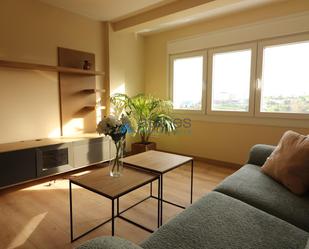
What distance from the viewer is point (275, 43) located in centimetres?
310

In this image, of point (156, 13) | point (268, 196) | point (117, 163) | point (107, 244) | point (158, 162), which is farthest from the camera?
point (156, 13)

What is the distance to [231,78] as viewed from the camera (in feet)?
11.8

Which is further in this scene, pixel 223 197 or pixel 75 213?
pixel 75 213

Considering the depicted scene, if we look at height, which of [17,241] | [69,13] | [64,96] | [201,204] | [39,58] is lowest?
[17,241]

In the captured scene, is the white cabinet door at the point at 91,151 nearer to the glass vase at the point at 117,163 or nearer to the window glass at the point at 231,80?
the glass vase at the point at 117,163

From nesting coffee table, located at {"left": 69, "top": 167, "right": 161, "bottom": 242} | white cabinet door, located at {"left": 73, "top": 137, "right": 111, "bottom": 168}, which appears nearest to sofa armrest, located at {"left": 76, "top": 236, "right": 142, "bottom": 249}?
nesting coffee table, located at {"left": 69, "top": 167, "right": 161, "bottom": 242}

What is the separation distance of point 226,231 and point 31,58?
315 cm

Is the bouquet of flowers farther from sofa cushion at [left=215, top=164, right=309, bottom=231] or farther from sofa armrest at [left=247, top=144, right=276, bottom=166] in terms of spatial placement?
sofa armrest at [left=247, top=144, right=276, bottom=166]

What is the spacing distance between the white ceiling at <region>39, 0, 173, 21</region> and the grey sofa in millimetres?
2717

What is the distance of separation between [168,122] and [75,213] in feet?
6.95

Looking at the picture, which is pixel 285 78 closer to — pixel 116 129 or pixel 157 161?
pixel 157 161

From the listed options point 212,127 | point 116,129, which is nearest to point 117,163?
point 116,129

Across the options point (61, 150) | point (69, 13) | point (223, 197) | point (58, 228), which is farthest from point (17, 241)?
point (69, 13)

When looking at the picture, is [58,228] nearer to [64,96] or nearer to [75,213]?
[75,213]
